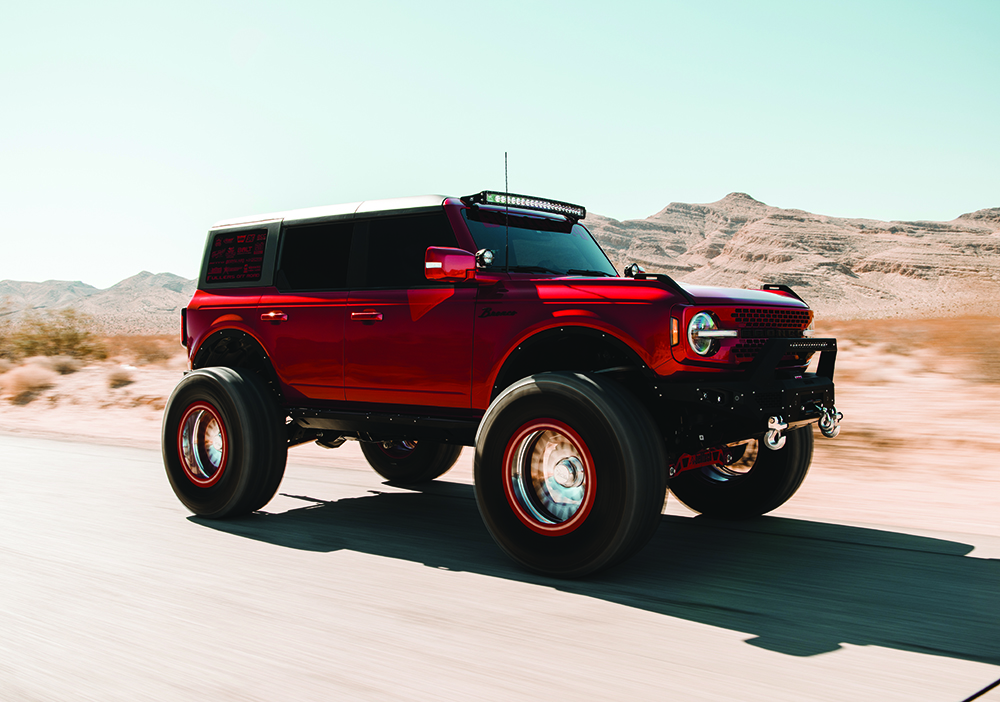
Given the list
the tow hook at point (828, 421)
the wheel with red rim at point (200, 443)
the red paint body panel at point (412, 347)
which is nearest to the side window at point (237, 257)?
the wheel with red rim at point (200, 443)

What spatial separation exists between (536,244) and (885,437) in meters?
5.22

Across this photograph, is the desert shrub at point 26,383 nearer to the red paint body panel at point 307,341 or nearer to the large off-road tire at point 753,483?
the red paint body panel at point 307,341

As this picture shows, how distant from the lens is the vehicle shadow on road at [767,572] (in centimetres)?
383

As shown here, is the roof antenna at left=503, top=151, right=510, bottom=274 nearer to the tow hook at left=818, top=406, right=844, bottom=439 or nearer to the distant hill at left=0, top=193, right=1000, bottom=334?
the tow hook at left=818, top=406, right=844, bottom=439

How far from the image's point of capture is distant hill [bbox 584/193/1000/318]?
95.6 m

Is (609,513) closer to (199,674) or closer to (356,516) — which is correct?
(199,674)

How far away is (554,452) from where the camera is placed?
15.5 ft

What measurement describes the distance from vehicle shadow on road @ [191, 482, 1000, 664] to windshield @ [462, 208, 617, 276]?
1861mm

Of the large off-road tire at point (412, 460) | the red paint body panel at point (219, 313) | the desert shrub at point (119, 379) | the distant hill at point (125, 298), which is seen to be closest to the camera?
the red paint body panel at point (219, 313)

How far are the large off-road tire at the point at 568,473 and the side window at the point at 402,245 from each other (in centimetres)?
129

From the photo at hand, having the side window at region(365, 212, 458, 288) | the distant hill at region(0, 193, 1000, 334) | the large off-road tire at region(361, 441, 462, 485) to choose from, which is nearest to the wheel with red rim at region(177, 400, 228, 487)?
the large off-road tire at region(361, 441, 462, 485)

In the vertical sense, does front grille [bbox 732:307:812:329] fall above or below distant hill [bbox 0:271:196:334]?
above

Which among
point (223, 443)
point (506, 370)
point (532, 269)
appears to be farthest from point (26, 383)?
point (506, 370)

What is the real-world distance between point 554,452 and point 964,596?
2206 mm
